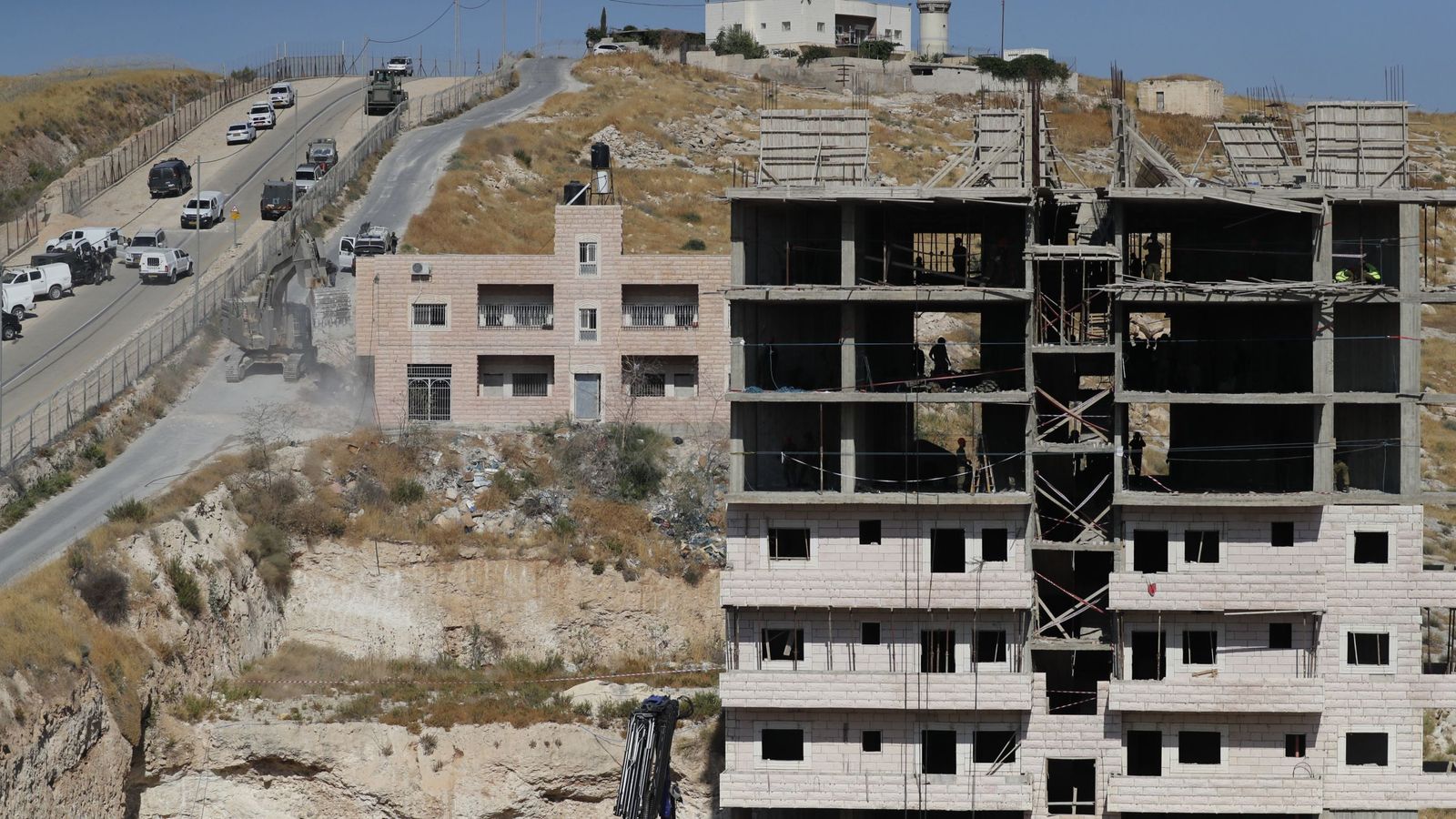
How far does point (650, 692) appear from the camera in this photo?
56.4 metres

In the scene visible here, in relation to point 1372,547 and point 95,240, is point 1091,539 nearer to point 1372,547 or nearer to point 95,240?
point 1372,547

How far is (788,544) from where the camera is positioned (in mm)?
48000

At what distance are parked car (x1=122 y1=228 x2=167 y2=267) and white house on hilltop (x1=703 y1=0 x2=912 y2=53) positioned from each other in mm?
68683

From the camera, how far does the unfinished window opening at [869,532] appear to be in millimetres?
47719

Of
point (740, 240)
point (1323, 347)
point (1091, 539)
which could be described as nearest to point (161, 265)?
point (740, 240)

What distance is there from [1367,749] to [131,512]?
36.6m

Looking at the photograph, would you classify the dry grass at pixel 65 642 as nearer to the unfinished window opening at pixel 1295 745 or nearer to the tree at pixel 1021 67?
the unfinished window opening at pixel 1295 745

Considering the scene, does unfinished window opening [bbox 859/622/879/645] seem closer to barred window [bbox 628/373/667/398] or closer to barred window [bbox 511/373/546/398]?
barred window [bbox 628/373/667/398]

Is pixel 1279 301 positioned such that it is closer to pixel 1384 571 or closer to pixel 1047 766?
pixel 1384 571

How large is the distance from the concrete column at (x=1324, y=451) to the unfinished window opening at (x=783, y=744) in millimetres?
14163

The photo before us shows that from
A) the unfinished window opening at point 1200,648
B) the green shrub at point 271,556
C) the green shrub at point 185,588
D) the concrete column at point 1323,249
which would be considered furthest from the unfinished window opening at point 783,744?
the green shrub at point 271,556

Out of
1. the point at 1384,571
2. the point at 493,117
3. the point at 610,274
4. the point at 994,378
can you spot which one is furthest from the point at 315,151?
the point at 1384,571

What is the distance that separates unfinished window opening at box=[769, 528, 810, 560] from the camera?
157 feet

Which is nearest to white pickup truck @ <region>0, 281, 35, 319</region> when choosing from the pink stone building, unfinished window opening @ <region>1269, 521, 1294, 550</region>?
the pink stone building
